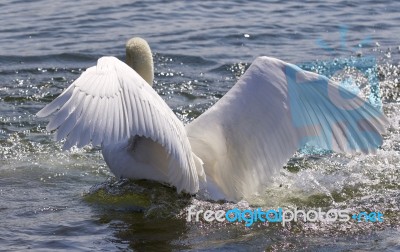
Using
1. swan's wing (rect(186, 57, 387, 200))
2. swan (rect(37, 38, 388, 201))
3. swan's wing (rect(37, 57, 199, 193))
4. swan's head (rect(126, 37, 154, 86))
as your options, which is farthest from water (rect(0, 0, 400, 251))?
swan's head (rect(126, 37, 154, 86))

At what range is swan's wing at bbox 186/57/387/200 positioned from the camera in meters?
6.23

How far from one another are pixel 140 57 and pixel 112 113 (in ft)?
4.16

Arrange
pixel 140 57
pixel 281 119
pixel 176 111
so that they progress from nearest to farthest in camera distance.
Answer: pixel 281 119 < pixel 140 57 < pixel 176 111

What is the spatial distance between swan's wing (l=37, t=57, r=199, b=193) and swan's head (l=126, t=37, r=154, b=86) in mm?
819

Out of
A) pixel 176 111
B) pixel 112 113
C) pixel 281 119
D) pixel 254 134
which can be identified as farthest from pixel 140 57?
pixel 176 111

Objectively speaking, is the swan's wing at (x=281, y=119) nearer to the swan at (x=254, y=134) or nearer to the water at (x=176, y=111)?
the swan at (x=254, y=134)

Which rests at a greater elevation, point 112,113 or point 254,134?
point 112,113

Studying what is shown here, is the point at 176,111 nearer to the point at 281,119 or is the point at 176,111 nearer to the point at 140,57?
the point at 140,57

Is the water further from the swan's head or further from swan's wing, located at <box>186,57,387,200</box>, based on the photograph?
the swan's head

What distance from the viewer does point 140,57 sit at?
6777mm

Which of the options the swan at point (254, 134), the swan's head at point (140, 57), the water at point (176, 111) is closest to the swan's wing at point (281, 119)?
the swan at point (254, 134)

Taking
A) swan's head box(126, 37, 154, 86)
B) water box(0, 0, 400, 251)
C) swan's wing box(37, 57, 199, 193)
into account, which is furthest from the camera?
swan's head box(126, 37, 154, 86)

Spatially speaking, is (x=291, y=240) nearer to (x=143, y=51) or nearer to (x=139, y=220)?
(x=139, y=220)

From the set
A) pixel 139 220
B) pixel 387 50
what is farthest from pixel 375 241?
pixel 387 50
